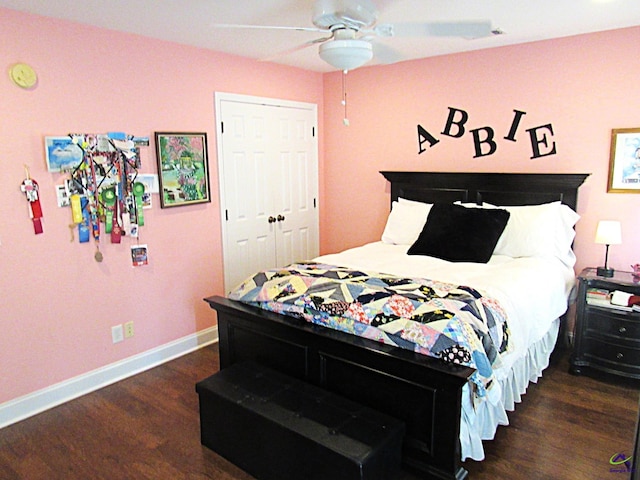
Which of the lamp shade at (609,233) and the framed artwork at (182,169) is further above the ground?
the framed artwork at (182,169)

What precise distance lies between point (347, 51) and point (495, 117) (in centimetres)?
209

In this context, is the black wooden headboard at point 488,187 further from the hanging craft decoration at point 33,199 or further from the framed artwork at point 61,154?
the hanging craft decoration at point 33,199

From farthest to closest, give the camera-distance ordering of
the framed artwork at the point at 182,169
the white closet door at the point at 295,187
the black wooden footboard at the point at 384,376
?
1. the white closet door at the point at 295,187
2. the framed artwork at the point at 182,169
3. the black wooden footboard at the point at 384,376

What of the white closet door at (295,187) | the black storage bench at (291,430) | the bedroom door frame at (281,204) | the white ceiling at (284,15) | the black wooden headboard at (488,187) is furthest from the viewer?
the white closet door at (295,187)

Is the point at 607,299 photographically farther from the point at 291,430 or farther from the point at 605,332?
the point at 291,430

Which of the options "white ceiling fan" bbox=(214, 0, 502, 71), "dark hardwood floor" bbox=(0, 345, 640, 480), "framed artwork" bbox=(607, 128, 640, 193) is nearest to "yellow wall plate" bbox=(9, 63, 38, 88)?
"white ceiling fan" bbox=(214, 0, 502, 71)

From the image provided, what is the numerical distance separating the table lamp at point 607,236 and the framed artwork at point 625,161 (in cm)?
34

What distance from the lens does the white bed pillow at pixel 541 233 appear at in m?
3.38

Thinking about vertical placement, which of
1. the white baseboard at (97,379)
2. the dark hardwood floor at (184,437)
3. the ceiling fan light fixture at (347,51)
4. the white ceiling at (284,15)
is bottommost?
the dark hardwood floor at (184,437)

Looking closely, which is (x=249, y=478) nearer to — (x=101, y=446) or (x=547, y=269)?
(x=101, y=446)

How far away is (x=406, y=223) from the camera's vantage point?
13.1ft

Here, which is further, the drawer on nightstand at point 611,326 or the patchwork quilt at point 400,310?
the drawer on nightstand at point 611,326

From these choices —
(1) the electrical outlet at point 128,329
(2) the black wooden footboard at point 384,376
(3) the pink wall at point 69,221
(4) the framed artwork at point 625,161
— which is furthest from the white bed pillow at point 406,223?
(1) the electrical outlet at point 128,329

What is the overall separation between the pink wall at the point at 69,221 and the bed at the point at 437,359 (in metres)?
0.83
